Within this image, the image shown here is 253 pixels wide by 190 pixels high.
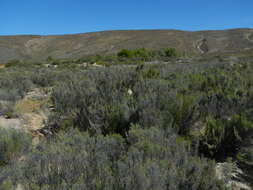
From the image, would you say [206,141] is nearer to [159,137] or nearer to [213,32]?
[159,137]

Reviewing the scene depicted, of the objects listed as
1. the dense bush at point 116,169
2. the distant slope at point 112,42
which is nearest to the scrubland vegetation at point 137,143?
the dense bush at point 116,169

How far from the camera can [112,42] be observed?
6172 cm

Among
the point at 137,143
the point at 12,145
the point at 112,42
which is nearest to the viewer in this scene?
the point at 137,143

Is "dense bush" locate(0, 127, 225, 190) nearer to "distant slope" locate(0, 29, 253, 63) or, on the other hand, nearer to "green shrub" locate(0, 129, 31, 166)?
"green shrub" locate(0, 129, 31, 166)

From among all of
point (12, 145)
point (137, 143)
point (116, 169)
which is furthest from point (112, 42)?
point (116, 169)

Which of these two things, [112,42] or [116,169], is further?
Result: [112,42]

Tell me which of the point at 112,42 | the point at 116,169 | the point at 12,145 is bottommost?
the point at 12,145

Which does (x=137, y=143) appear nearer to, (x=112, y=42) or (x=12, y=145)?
(x=12, y=145)

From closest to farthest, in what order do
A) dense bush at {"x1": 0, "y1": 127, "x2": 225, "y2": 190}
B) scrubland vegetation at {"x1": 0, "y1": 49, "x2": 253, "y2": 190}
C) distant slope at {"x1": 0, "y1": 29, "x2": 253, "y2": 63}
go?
dense bush at {"x1": 0, "y1": 127, "x2": 225, "y2": 190}
scrubland vegetation at {"x1": 0, "y1": 49, "x2": 253, "y2": 190}
distant slope at {"x1": 0, "y1": 29, "x2": 253, "y2": 63}

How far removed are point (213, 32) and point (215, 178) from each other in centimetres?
6903

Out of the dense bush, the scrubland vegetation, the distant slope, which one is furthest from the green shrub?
the distant slope

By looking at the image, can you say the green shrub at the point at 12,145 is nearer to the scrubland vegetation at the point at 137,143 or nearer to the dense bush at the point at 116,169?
the scrubland vegetation at the point at 137,143

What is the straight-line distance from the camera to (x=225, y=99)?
391 cm

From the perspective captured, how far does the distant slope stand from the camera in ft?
169
